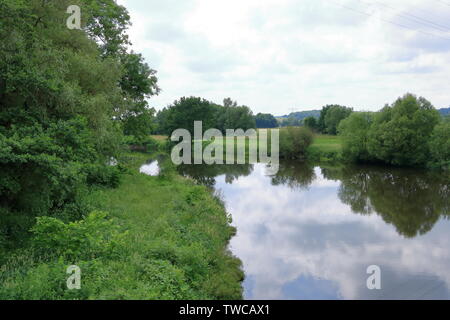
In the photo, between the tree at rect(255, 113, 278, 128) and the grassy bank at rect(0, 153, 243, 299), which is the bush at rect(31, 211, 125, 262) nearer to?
the grassy bank at rect(0, 153, 243, 299)

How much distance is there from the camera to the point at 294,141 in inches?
2151

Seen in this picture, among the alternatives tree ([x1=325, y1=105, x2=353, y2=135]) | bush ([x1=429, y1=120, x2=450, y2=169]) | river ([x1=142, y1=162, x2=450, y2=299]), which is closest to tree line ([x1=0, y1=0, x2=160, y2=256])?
river ([x1=142, y1=162, x2=450, y2=299])

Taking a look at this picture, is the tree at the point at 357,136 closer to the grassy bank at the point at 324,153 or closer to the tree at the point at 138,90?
the grassy bank at the point at 324,153

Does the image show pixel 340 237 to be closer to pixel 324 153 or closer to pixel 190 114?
pixel 324 153

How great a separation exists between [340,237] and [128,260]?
436 inches

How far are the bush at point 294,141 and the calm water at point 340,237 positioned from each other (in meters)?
22.1

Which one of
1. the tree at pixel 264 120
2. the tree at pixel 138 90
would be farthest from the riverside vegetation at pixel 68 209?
the tree at pixel 264 120

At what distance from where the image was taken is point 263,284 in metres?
11.6

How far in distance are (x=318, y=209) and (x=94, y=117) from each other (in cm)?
1513

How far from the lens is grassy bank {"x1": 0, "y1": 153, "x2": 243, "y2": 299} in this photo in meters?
7.07

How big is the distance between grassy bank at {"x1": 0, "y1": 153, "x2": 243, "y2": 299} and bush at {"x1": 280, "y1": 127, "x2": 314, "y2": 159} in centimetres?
4115

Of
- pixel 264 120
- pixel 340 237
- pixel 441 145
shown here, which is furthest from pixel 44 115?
pixel 264 120

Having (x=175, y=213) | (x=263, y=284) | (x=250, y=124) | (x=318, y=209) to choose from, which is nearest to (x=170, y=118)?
(x=250, y=124)
